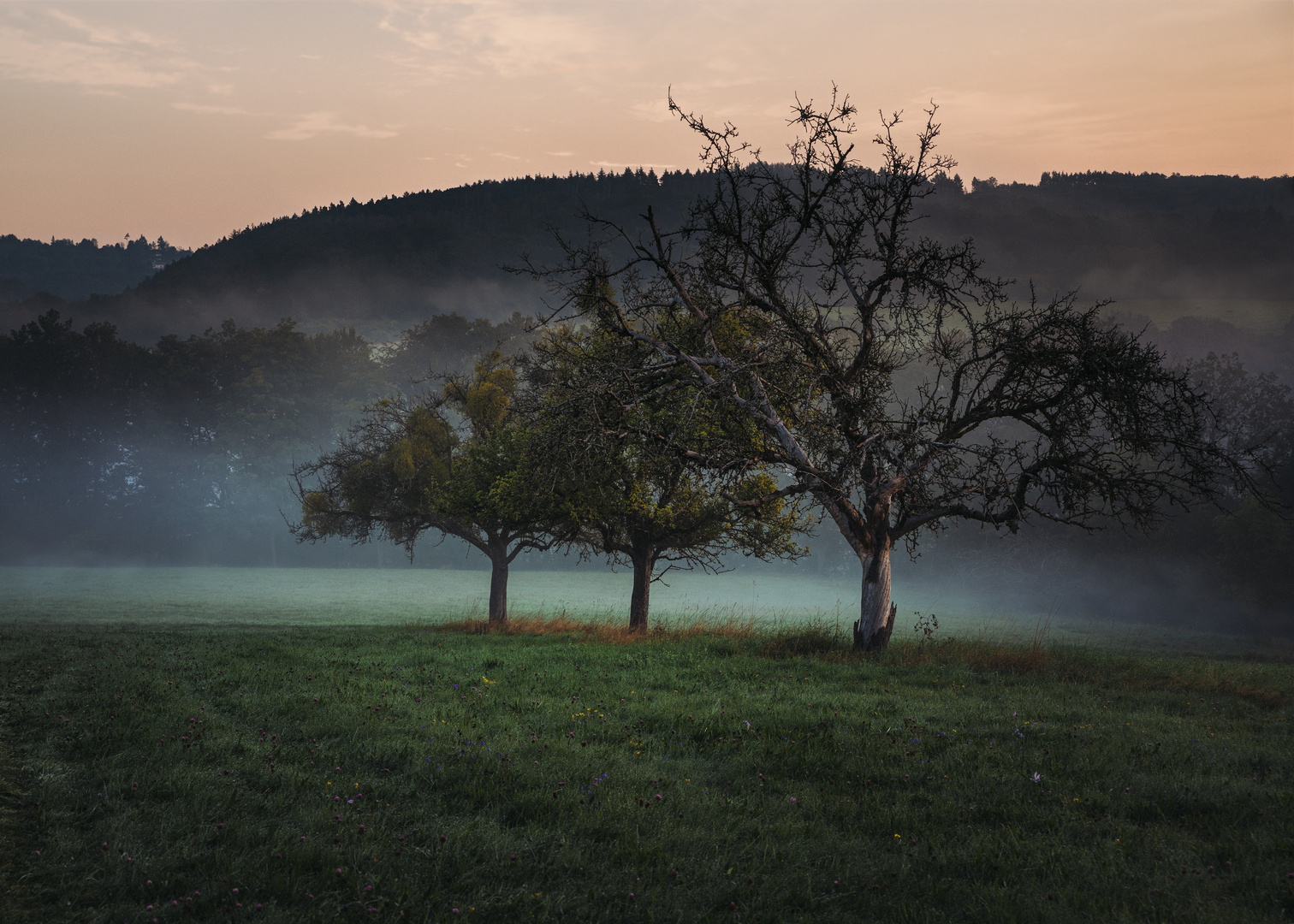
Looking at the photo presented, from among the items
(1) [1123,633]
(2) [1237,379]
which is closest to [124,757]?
(1) [1123,633]

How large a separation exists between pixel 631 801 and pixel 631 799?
0.05 m

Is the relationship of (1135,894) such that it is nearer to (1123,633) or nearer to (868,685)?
(868,685)

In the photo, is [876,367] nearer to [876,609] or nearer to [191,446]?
[876,609]

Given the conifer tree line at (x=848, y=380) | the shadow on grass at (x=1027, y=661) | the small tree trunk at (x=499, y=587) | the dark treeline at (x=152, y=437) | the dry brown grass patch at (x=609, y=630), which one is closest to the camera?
the shadow on grass at (x=1027, y=661)

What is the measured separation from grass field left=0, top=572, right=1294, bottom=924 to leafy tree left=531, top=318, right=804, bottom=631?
4632 millimetres

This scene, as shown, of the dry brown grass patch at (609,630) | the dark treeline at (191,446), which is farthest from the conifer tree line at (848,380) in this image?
the dark treeline at (191,446)

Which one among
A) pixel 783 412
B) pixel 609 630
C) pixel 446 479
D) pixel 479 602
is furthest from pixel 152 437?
pixel 783 412

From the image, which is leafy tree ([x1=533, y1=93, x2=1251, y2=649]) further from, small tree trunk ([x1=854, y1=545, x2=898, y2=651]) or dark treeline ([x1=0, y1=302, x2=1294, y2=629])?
dark treeline ([x1=0, y1=302, x2=1294, y2=629])

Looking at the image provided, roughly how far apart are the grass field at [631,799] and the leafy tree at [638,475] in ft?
15.2

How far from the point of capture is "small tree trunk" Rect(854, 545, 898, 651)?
15.7 m

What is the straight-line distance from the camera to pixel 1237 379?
162ft

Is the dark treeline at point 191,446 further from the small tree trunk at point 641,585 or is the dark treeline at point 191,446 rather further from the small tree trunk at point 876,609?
the small tree trunk at point 876,609

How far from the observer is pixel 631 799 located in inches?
255

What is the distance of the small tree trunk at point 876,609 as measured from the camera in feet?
51.5
